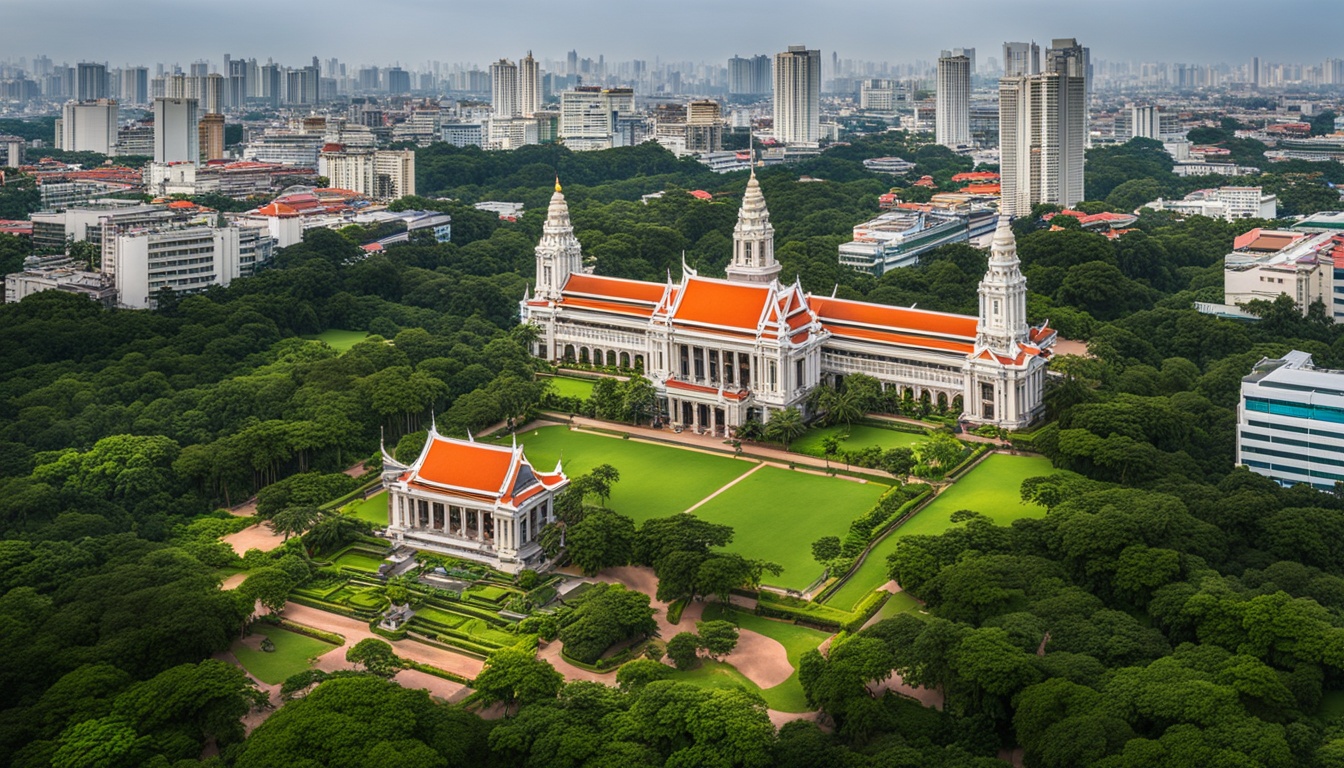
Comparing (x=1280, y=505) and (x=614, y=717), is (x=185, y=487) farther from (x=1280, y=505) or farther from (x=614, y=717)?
(x=1280, y=505)

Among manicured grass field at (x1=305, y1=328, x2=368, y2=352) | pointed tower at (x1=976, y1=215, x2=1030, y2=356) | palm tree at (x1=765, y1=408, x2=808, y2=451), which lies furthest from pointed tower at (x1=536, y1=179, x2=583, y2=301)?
pointed tower at (x1=976, y1=215, x2=1030, y2=356)

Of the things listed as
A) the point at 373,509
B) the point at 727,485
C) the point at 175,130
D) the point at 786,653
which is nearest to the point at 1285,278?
the point at 727,485

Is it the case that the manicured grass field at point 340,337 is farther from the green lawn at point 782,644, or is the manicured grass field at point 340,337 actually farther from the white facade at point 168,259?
the green lawn at point 782,644

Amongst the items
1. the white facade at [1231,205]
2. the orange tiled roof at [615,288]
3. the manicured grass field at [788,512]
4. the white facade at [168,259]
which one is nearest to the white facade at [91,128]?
the white facade at [168,259]

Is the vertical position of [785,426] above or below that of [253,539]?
above

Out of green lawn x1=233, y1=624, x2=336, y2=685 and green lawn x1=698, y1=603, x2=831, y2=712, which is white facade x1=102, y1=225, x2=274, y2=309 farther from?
green lawn x1=698, y1=603, x2=831, y2=712

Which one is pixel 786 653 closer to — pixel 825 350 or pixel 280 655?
pixel 280 655
